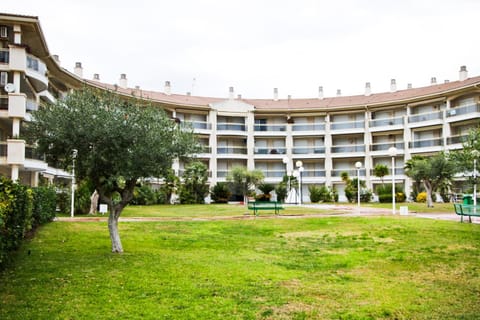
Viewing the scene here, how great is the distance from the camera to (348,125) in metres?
56.3

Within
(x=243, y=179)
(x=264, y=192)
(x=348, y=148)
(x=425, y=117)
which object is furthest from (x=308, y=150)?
(x=425, y=117)

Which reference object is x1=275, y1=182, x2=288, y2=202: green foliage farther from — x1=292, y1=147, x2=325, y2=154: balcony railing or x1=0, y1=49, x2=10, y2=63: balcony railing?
x1=0, y1=49, x2=10, y2=63: balcony railing

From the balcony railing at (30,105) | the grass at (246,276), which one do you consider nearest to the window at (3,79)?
the balcony railing at (30,105)

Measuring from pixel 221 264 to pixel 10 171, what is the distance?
944 inches

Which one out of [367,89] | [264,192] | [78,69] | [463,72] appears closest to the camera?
[78,69]

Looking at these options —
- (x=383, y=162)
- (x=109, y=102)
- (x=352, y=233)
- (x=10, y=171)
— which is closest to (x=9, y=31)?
(x=10, y=171)

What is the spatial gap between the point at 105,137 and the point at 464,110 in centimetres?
4410

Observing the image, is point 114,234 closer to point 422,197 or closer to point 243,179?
point 243,179

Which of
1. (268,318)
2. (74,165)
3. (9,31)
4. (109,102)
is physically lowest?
(268,318)

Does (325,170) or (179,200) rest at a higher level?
(325,170)

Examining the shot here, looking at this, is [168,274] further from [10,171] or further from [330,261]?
[10,171]

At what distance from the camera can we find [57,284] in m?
8.58

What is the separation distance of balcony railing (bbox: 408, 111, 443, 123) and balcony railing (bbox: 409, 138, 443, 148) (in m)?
2.45

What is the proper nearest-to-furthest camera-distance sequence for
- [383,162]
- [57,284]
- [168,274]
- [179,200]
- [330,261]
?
[57,284] → [168,274] → [330,261] → [179,200] → [383,162]
